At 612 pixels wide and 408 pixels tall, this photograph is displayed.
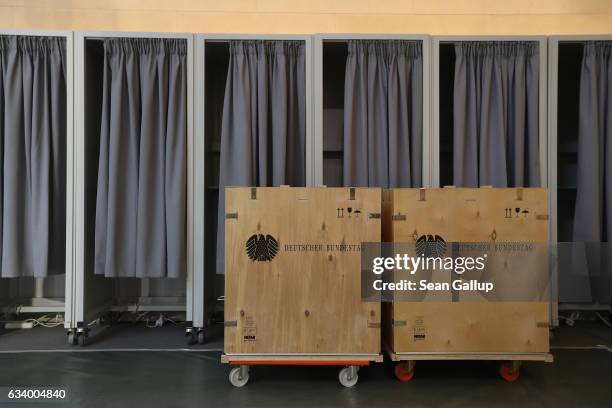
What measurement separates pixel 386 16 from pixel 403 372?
9.19 feet

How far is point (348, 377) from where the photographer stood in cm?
198

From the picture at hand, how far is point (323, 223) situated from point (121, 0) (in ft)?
9.03

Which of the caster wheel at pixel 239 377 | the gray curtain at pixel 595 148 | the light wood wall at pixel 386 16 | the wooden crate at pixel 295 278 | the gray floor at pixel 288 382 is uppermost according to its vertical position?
the light wood wall at pixel 386 16

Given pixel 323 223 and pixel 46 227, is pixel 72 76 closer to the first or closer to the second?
pixel 46 227

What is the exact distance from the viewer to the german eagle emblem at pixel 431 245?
2002 millimetres

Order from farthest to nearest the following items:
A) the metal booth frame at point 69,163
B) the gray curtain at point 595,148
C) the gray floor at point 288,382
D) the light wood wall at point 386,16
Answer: the light wood wall at point 386,16, the gray curtain at point 595,148, the metal booth frame at point 69,163, the gray floor at point 288,382

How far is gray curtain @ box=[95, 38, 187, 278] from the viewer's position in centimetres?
254

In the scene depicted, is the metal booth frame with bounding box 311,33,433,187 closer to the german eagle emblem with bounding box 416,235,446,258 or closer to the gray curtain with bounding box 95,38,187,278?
the german eagle emblem with bounding box 416,235,446,258

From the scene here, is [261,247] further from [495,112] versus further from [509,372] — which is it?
[495,112]

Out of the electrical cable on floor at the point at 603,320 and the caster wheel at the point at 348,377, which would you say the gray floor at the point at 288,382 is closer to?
the caster wheel at the point at 348,377

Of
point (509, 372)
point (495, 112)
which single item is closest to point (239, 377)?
point (509, 372)

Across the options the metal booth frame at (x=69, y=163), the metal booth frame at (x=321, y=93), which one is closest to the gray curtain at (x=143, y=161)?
the metal booth frame at (x=69, y=163)

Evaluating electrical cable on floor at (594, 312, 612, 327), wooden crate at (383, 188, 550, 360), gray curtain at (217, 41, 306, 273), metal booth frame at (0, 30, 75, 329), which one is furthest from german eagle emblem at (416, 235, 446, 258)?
metal booth frame at (0, 30, 75, 329)

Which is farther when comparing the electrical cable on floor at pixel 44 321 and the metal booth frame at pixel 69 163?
the electrical cable on floor at pixel 44 321
